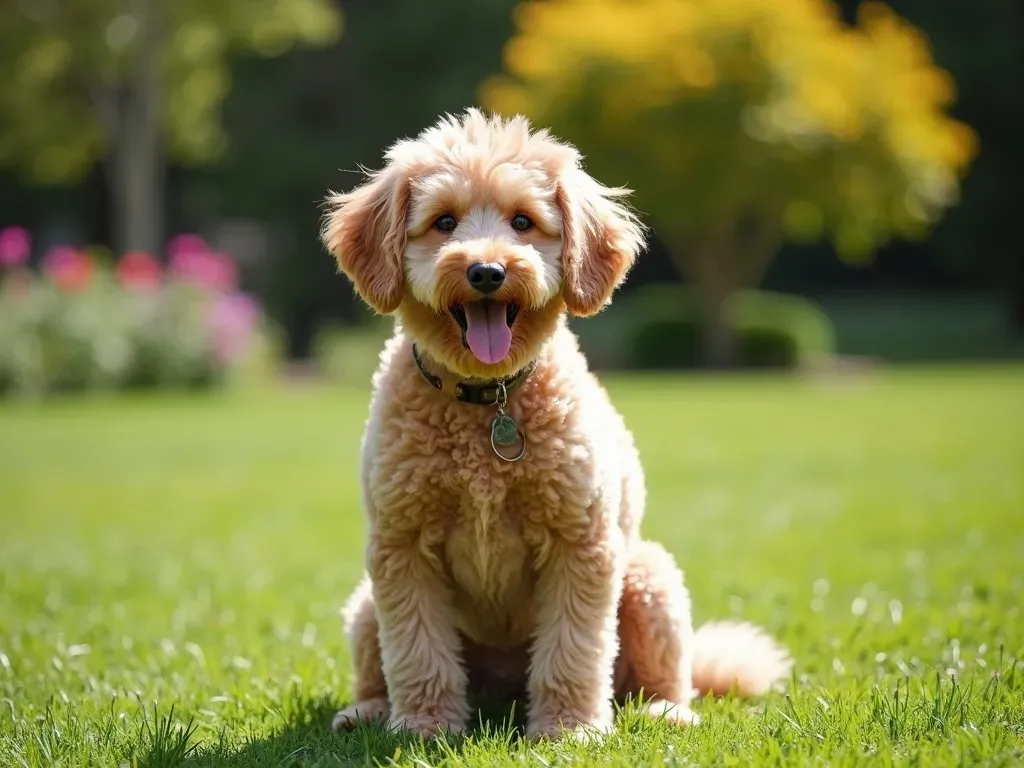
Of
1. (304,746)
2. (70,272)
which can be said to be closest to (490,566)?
(304,746)

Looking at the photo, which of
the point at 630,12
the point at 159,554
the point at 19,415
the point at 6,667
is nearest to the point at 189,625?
the point at 6,667

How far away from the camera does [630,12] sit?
24.8 meters

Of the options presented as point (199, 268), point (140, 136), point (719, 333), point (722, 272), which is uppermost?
point (140, 136)

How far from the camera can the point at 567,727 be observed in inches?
134

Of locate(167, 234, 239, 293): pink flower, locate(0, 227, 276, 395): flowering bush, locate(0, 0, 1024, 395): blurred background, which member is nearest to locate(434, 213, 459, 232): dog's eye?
locate(0, 0, 1024, 395): blurred background

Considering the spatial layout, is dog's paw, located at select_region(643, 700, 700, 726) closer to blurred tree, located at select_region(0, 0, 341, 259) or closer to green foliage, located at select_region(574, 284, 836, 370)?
green foliage, located at select_region(574, 284, 836, 370)

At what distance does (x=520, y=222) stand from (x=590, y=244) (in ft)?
0.87

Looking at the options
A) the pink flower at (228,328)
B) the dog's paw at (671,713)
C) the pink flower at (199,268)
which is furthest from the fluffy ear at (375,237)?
the pink flower at (199,268)

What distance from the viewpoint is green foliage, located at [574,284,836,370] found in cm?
2480

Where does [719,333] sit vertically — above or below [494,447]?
below

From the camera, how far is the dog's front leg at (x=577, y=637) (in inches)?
136

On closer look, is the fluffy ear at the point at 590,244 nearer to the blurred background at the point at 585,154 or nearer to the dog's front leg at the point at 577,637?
the dog's front leg at the point at 577,637

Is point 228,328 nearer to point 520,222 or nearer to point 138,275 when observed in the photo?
point 138,275

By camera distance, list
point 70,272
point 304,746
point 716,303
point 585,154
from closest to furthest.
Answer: point 304,746, point 70,272, point 585,154, point 716,303
